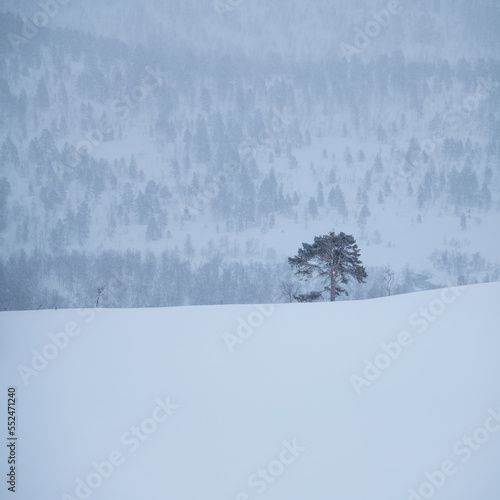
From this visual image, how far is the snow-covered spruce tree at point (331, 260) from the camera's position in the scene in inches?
1289

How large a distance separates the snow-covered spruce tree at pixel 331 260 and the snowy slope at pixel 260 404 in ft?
46.9

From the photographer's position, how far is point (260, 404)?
41.4ft

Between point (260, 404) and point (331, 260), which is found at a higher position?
point (331, 260)

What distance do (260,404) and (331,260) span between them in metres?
21.0

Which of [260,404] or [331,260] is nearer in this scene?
[260,404]

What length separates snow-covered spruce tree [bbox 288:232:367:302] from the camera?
1289 inches

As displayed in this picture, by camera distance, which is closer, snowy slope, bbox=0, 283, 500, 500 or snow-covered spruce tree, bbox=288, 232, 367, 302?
snowy slope, bbox=0, 283, 500, 500

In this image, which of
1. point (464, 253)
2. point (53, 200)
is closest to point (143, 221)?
point (53, 200)

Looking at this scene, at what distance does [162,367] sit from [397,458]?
20.7ft

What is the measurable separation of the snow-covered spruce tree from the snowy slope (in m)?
14.3

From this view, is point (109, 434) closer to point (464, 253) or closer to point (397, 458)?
point (397, 458)

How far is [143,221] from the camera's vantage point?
18088 cm

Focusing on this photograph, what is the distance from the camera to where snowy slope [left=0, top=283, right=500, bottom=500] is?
10328mm

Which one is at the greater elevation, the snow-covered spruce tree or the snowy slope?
the snow-covered spruce tree
